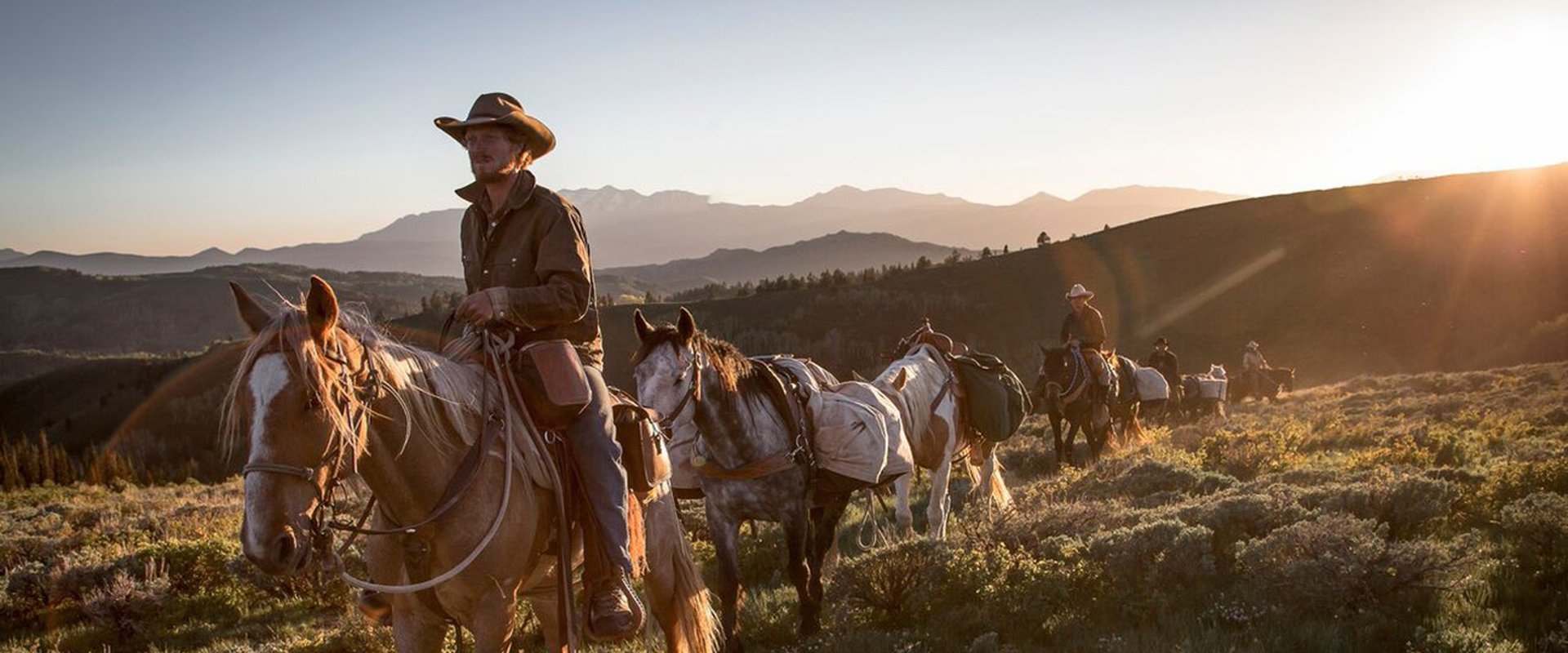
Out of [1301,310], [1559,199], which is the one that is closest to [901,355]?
[1301,310]

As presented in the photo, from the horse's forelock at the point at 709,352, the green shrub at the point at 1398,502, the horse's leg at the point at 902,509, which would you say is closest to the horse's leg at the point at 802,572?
the horse's forelock at the point at 709,352

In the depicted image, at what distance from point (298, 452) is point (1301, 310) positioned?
5663 centimetres

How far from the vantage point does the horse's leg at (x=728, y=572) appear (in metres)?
6.10

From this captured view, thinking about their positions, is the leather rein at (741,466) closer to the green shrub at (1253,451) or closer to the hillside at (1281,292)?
the green shrub at (1253,451)

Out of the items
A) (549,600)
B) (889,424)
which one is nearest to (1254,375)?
(889,424)

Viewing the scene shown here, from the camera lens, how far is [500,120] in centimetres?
380

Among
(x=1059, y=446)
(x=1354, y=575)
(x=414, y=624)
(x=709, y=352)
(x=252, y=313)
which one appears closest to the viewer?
(x=252, y=313)

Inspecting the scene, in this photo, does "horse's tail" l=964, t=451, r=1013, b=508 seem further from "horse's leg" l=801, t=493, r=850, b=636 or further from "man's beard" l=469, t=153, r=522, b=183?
"man's beard" l=469, t=153, r=522, b=183

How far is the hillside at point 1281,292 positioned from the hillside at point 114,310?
361ft

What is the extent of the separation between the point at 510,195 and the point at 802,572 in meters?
3.83

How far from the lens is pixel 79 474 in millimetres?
26328

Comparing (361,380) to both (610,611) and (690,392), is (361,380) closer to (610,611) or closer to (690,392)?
(610,611)

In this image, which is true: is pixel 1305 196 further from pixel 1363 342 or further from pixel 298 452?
pixel 298 452

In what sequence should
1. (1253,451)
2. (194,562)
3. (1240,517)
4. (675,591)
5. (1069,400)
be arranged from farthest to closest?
(1069,400) → (1253,451) → (194,562) → (1240,517) → (675,591)
